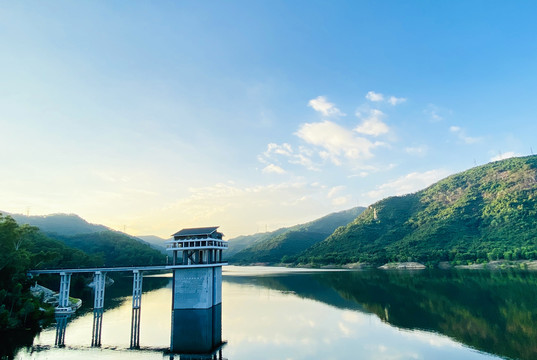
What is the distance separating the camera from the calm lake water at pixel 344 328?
83.4ft

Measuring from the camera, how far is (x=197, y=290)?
3372 centimetres

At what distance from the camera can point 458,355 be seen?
24.2m

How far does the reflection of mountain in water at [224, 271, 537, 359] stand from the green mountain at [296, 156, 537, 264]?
50.5m

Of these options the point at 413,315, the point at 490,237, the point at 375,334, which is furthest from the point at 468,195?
the point at 375,334

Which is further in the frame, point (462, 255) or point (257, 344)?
point (462, 255)

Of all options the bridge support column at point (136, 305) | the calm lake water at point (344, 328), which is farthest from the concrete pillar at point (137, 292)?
the calm lake water at point (344, 328)

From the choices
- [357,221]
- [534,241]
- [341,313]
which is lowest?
[341,313]

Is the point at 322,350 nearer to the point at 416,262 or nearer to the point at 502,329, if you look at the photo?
the point at 502,329

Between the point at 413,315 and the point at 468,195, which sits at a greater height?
the point at 468,195

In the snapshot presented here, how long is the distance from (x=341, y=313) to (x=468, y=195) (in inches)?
5569

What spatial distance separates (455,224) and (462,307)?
351ft

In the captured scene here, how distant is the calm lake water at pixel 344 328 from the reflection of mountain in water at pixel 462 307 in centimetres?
10

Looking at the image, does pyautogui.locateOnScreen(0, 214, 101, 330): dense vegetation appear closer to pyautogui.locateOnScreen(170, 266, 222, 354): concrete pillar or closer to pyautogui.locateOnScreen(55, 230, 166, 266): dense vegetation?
pyautogui.locateOnScreen(170, 266, 222, 354): concrete pillar

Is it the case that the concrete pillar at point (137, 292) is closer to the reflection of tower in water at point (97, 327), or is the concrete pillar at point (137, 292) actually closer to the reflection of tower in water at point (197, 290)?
the reflection of tower in water at point (97, 327)
